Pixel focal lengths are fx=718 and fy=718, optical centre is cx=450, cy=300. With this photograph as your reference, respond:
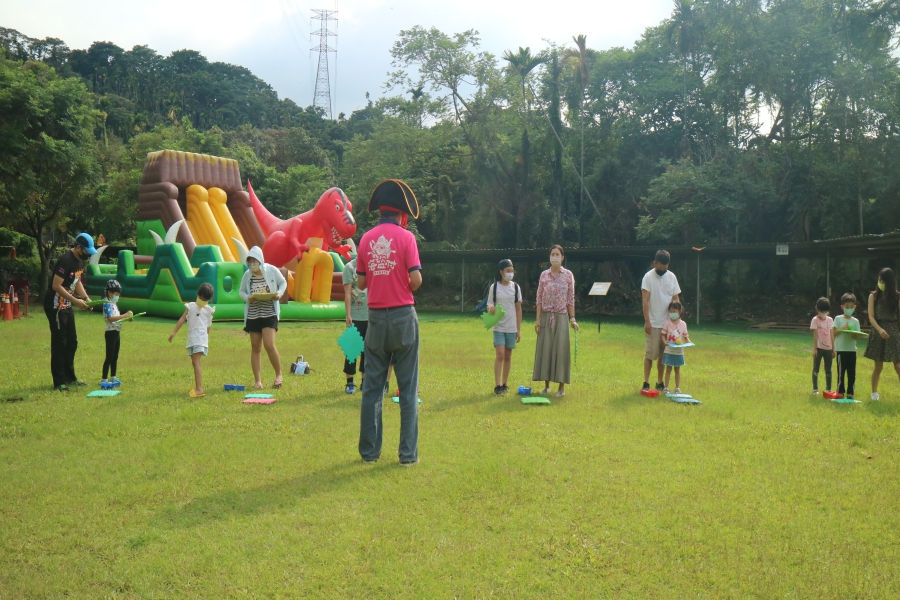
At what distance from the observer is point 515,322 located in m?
8.83

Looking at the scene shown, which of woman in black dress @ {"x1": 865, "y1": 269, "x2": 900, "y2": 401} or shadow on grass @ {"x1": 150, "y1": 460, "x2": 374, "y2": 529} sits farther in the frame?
woman in black dress @ {"x1": 865, "y1": 269, "x2": 900, "y2": 401}

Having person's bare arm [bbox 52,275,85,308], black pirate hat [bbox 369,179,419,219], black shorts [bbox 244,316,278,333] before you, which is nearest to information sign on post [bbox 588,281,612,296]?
black shorts [bbox 244,316,278,333]

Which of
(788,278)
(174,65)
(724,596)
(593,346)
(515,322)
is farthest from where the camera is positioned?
(174,65)

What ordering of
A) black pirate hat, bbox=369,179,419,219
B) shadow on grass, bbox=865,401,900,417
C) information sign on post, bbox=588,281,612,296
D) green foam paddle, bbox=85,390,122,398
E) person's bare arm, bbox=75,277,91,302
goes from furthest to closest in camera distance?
information sign on post, bbox=588,281,612,296 < person's bare arm, bbox=75,277,91,302 < green foam paddle, bbox=85,390,122,398 < shadow on grass, bbox=865,401,900,417 < black pirate hat, bbox=369,179,419,219

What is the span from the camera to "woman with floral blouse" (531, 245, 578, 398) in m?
8.54

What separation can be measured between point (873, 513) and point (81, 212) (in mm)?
38395

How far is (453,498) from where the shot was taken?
4.70 m

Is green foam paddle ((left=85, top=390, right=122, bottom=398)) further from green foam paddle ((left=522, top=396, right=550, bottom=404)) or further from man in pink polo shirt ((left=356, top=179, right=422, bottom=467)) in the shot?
green foam paddle ((left=522, top=396, right=550, bottom=404))

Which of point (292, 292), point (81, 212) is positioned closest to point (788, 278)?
point (292, 292)

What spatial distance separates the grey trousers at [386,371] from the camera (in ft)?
18.0

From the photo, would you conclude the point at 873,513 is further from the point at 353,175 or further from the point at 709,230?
the point at 353,175

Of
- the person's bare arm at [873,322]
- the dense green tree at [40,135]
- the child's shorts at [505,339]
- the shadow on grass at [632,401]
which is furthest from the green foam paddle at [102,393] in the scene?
the dense green tree at [40,135]

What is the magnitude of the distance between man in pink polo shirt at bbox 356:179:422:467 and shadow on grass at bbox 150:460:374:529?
27 centimetres

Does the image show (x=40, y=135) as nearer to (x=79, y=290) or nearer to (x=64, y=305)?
(x=79, y=290)
